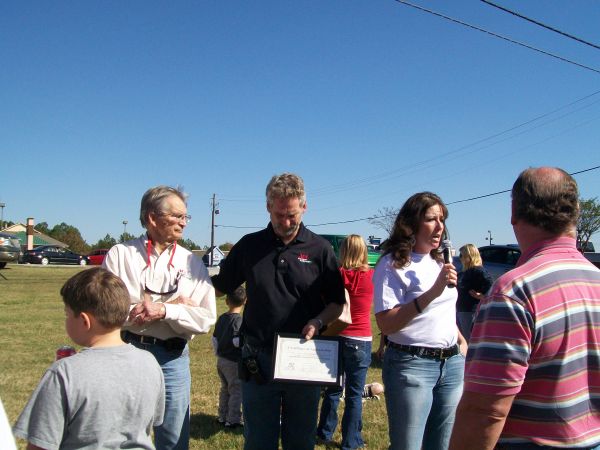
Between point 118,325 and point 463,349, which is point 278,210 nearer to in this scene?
point 118,325

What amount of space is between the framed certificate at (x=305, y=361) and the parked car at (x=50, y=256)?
4251 cm

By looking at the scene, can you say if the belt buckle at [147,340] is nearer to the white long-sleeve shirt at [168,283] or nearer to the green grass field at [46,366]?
the white long-sleeve shirt at [168,283]

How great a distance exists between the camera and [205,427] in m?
5.51

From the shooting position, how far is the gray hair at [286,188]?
10.4 ft

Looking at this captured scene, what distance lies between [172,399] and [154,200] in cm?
114

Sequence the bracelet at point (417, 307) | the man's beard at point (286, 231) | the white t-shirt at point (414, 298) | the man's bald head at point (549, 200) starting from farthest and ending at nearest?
the man's beard at point (286, 231) < the white t-shirt at point (414, 298) < the bracelet at point (417, 307) < the man's bald head at point (549, 200)

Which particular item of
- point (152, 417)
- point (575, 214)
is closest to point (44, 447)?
point (152, 417)

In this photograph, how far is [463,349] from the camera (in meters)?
3.33

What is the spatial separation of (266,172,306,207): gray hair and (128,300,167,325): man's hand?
2.82 feet

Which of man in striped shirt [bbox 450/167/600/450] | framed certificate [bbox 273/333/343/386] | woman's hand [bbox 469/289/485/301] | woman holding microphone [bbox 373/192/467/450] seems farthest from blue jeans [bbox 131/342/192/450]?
woman's hand [bbox 469/289/485/301]

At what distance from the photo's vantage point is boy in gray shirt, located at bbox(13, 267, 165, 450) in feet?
7.06

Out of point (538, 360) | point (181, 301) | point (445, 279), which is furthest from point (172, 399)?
point (538, 360)

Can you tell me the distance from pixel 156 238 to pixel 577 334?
232 cm

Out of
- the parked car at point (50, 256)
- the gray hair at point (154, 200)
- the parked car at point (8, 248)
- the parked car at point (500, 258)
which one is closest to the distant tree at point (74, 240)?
the parked car at point (50, 256)
